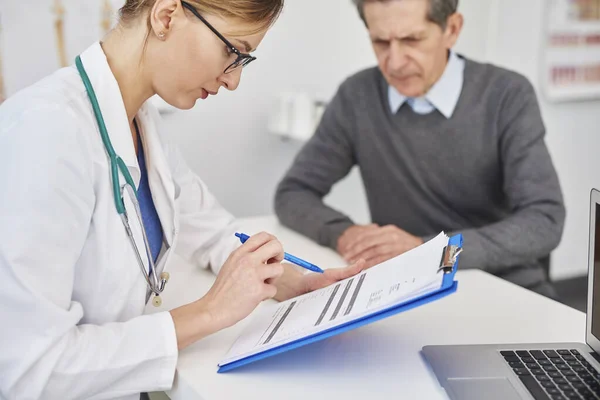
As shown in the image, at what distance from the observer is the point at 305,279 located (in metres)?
1.31

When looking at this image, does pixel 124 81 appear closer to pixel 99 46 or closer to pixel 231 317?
pixel 99 46

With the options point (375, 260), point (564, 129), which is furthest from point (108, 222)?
point (564, 129)

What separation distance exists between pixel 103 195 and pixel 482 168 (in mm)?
1132

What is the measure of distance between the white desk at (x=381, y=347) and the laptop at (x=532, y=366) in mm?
35

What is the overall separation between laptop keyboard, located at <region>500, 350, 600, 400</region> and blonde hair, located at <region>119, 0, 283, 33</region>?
2.11ft

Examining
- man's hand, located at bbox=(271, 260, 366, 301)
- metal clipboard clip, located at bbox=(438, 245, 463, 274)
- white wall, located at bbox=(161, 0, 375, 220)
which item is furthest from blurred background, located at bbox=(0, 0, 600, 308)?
metal clipboard clip, located at bbox=(438, 245, 463, 274)

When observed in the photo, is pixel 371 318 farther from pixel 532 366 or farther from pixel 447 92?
pixel 447 92

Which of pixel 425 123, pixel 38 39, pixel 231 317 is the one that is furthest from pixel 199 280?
pixel 38 39

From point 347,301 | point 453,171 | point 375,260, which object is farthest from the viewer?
point 453,171

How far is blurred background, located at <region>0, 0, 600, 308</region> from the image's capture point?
2049mm

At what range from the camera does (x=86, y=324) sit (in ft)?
3.33

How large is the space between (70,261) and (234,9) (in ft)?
1.48

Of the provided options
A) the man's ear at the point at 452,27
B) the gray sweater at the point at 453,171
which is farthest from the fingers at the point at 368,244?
the man's ear at the point at 452,27

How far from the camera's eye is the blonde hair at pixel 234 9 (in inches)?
41.6
